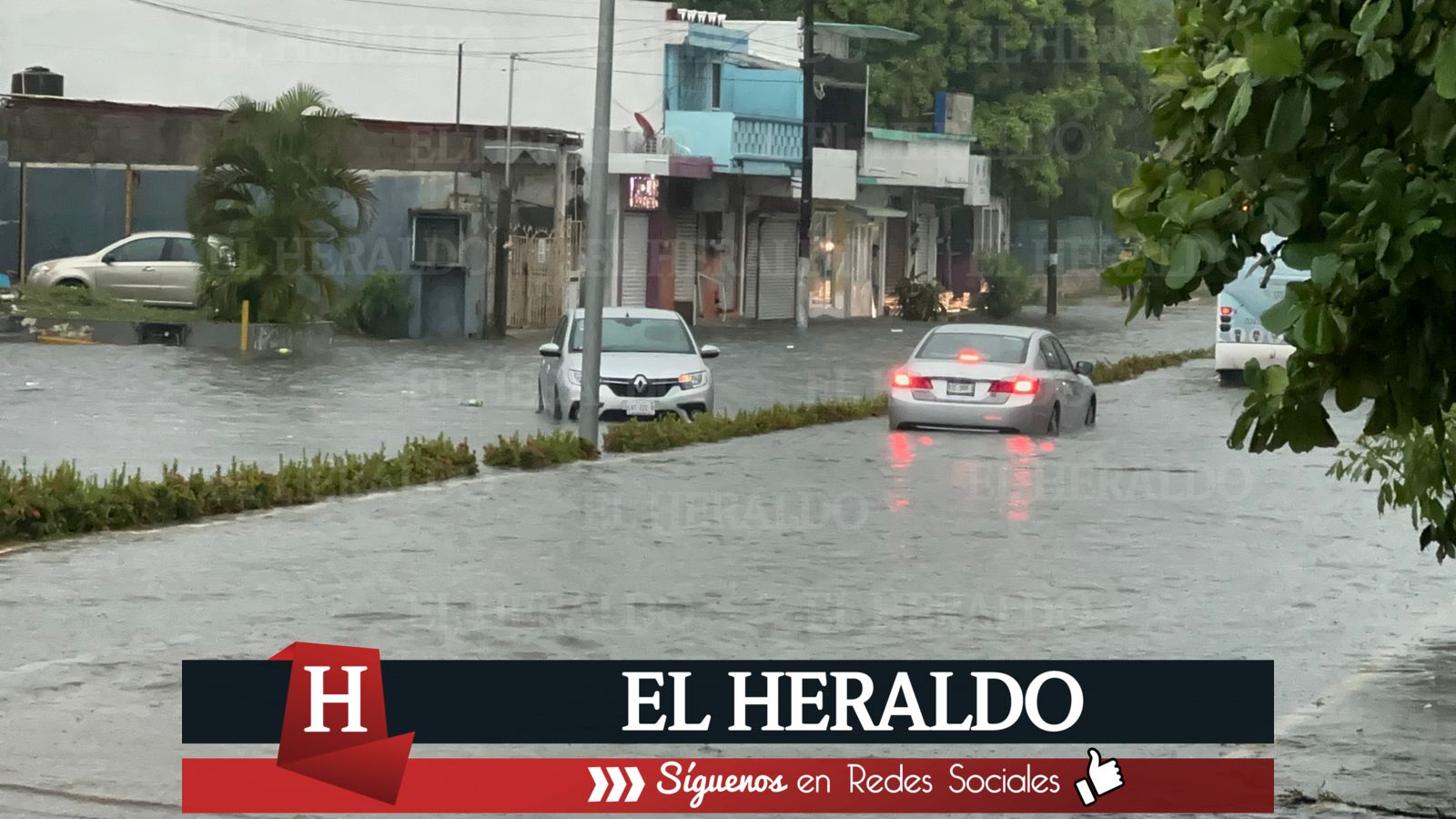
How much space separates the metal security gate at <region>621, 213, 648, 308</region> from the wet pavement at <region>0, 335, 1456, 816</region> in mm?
33706

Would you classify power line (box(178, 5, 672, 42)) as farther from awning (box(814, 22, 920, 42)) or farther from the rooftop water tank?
the rooftop water tank

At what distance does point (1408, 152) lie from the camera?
5121 millimetres

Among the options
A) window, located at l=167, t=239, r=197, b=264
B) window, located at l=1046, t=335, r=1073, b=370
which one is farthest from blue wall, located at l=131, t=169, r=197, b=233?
window, located at l=1046, t=335, r=1073, b=370

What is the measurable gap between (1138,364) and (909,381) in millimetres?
16711

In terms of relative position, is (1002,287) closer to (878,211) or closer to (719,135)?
(878,211)

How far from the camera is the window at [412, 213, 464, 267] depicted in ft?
150

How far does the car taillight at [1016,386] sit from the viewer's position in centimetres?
2544

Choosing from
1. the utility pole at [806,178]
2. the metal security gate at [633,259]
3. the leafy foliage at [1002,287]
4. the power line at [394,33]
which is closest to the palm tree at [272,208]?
the metal security gate at [633,259]

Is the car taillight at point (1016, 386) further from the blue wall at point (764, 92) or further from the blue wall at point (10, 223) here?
the blue wall at point (764, 92)

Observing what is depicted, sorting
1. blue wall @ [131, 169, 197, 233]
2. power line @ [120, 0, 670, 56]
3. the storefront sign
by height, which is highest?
power line @ [120, 0, 670, 56]

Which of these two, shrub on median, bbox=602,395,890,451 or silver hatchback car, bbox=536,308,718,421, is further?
silver hatchback car, bbox=536,308,718,421

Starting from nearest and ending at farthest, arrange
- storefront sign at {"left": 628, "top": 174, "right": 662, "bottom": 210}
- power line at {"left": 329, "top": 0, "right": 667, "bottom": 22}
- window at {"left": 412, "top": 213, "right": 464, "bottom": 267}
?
window at {"left": 412, "top": 213, "right": 464, "bottom": 267} < storefront sign at {"left": 628, "top": 174, "right": 662, "bottom": 210} < power line at {"left": 329, "top": 0, "right": 667, "bottom": 22}

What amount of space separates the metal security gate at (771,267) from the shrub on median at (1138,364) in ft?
50.0

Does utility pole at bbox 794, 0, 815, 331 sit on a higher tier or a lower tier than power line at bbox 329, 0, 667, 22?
lower
